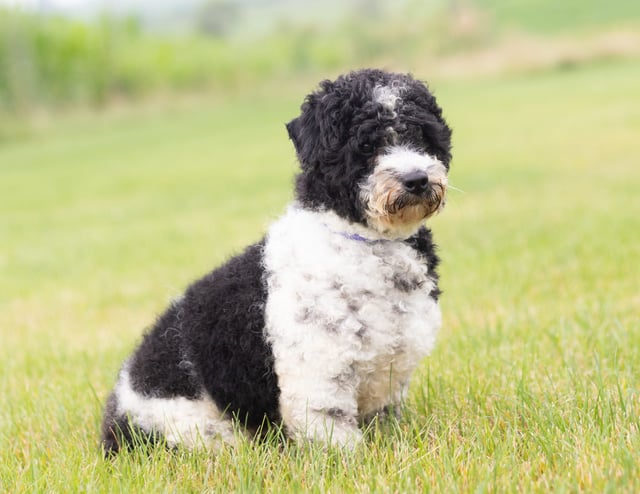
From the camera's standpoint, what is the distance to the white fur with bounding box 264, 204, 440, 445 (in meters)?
3.34

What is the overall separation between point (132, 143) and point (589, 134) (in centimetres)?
1865

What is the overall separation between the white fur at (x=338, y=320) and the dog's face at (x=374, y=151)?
0.13 m

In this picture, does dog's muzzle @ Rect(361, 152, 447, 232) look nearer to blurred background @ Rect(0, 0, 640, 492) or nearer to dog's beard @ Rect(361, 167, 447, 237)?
dog's beard @ Rect(361, 167, 447, 237)

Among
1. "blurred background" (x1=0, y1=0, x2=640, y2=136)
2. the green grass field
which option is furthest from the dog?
"blurred background" (x1=0, y1=0, x2=640, y2=136)

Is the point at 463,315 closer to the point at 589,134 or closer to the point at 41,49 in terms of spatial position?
the point at 589,134

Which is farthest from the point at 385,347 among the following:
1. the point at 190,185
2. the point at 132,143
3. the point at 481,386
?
the point at 132,143

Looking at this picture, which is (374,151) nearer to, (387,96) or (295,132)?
(387,96)

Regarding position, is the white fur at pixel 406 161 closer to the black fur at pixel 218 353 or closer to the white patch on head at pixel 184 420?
the black fur at pixel 218 353

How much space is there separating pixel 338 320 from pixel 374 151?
0.76m

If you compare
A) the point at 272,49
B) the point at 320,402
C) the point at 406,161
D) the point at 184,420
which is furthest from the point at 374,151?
the point at 272,49

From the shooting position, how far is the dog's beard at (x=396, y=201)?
3.26 meters

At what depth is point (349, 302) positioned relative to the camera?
11.0 ft

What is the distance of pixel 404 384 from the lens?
3738 millimetres

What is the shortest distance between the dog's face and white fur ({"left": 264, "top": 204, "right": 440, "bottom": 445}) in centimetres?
13
